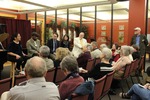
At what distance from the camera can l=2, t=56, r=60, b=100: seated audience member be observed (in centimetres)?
153

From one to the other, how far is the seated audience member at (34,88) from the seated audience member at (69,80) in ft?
1.47

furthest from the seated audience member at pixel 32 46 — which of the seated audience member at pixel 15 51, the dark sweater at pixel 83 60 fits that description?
the dark sweater at pixel 83 60

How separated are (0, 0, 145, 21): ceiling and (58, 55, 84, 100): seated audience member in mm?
5359

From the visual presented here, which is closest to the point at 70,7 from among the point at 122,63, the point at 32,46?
the point at 32,46

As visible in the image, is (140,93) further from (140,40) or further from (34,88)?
(140,40)

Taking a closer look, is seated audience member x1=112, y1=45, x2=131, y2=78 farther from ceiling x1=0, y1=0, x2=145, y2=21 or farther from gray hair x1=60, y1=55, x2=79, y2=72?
ceiling x1=0, y1=0, x2=145, y2=21

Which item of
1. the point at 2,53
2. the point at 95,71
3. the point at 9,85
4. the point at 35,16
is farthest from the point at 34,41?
the point at 35,16

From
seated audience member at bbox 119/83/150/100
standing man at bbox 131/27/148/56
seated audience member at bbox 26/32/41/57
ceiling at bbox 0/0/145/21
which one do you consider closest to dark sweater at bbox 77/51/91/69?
seated audience member at bbox 119/83/150/100

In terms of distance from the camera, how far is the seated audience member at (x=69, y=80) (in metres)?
2.13

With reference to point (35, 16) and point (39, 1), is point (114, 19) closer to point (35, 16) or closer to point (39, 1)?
point (39, 1)

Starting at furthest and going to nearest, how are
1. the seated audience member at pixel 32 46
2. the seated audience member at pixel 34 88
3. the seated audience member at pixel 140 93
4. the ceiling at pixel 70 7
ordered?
the ceiling at pixel 70 7
the seated audience member at pixel 32 46
the seated audience member at pixel 140 93
the seated audience member at pixel 34 88

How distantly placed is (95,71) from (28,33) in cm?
789

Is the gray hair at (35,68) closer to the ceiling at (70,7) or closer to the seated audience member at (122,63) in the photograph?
the seated audience member at (122,63)

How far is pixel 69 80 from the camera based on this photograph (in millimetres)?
2184
